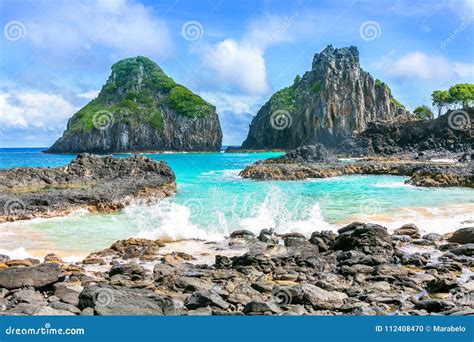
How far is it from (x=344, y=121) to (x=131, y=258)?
141m

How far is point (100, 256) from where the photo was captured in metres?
15.8

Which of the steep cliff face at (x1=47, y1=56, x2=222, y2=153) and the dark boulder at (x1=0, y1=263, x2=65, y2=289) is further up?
the steep cliff face at (x1=47, y1=56, x2=222, y2=153)

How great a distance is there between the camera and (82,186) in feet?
119

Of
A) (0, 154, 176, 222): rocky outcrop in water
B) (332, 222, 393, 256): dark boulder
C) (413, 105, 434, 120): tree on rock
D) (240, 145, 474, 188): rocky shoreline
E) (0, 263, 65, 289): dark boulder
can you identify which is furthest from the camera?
(413, 105, 434, 120): tree on rock

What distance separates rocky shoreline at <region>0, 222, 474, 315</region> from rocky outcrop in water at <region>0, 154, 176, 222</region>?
11.0 metres

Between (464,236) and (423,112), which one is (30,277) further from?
(423,112)

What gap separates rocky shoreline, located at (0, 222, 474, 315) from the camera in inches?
371

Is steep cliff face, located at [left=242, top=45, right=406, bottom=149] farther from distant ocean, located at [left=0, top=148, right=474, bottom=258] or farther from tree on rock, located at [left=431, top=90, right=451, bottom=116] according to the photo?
distant ocean, located at [left=0, top=148, right=474, bottom=258]

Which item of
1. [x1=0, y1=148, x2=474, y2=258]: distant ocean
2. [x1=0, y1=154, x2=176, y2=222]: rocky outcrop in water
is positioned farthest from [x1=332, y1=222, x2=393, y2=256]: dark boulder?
[x1=0, y1=154, x2=176, y2=222]: rocky outcrop in water

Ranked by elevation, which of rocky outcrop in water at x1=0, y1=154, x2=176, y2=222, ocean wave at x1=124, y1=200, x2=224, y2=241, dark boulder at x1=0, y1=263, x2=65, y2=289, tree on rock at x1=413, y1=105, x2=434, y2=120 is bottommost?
dark boulder at x1=0, y1=263, x2=65, y2=289

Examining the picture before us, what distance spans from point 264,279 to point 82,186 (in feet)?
87.7

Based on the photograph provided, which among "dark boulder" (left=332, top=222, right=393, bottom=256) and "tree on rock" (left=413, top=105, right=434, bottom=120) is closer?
"dark boulder" (left=332, top=222, right=393, bottom=256)

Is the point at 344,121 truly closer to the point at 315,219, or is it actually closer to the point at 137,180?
the point at 137,180

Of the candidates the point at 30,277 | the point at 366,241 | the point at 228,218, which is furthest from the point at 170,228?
the point at 30,277
